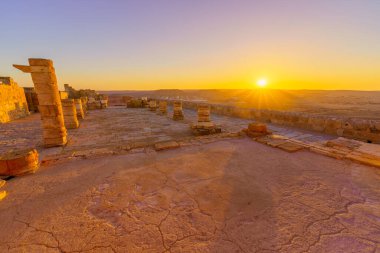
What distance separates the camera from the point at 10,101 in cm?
1221

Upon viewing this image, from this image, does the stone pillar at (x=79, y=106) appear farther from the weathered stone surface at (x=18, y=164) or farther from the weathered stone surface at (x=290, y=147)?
the weathered stone surface at (x=290, y=147)

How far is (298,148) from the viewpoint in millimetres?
4461

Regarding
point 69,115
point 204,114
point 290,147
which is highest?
point 69,115

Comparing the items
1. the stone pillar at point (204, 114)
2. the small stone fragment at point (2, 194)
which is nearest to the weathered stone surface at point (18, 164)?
the small stone fragment at point (2, 194)

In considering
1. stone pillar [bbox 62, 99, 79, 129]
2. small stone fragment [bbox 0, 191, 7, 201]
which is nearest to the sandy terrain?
stone pillar [bbox 62, 99, 79, 129]

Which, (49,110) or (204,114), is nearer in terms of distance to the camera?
(49,110)

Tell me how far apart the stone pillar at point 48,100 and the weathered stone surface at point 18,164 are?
2.11m

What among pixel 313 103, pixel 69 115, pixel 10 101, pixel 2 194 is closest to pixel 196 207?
pixel 2 194

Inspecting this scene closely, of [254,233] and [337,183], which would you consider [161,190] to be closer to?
[254,233]

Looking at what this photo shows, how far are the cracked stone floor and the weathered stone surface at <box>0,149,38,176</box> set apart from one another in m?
0.23

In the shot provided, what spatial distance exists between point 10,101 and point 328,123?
18.9m

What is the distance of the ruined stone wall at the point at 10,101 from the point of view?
11223 millimetres

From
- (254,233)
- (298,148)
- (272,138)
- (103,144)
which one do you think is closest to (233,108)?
(272,138)

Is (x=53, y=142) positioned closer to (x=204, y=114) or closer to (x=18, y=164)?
(x=18, y=164)
